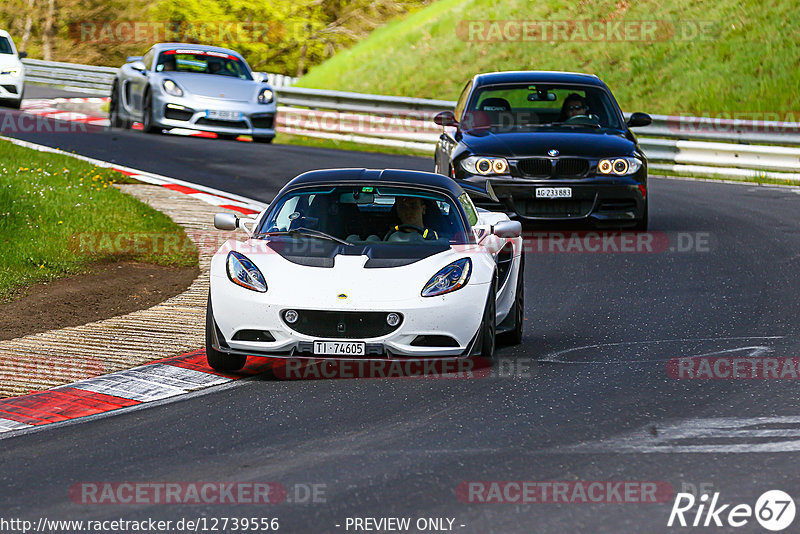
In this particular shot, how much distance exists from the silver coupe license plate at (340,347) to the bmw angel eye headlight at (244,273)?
1.65 ft

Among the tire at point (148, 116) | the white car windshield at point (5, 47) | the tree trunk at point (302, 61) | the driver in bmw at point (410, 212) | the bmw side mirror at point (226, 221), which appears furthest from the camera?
the tree trunk at point (302, 61)

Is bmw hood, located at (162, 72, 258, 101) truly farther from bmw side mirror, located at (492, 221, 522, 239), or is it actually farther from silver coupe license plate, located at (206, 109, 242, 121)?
bmw side mirror, located at (492, 221, 522, 239)

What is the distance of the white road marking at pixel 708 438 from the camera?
20.1ft

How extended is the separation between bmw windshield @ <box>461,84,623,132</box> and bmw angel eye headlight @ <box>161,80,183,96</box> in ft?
27.2

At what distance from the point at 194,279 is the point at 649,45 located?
2009cm

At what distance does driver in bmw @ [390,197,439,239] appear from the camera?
350 inches

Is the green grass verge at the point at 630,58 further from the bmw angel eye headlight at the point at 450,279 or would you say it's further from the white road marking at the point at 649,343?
the bmw angel eye headlight at the point at 450,279

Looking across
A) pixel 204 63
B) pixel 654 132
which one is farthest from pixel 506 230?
pixel 204 63

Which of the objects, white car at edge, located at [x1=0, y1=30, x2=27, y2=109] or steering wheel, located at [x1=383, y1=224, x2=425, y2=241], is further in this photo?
white car at edge, located at [x1=0, y1=30, x2=27, y2=109]
